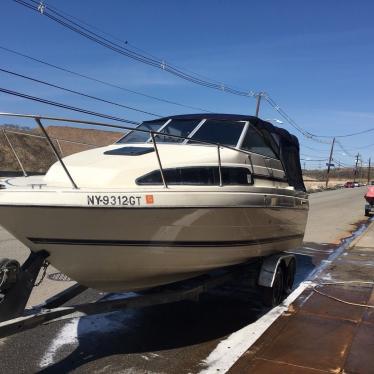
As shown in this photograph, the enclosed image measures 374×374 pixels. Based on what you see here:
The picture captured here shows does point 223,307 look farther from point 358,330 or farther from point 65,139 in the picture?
point 65,139

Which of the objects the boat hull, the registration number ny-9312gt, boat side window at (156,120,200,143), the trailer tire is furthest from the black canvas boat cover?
the trailer tire

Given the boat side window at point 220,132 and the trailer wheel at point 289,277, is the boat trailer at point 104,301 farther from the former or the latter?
the boat side window at point 220,132

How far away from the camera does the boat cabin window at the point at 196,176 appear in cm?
496

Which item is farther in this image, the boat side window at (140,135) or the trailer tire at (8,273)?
the boat side window at (140,135)

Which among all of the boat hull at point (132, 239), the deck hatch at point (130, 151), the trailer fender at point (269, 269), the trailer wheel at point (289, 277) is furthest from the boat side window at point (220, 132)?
the trailer wheel at point (289, 277)

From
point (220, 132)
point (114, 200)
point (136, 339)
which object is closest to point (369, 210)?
point (220, 132)

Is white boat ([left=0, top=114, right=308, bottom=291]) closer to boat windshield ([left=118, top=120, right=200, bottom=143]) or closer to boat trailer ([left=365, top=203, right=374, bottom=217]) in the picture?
boat windshield ([left=118, top=120, right=200, bottom=143])

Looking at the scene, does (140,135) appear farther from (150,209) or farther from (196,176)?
(150,209)

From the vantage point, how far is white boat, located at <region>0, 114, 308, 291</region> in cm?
452

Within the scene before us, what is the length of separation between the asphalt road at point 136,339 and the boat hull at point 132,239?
572 mm

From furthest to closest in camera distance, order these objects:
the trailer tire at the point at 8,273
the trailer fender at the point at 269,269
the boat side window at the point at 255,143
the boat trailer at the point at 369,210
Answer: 1. the boat trailer at the point at 369,210
2. the boat side window at the point at 255,143
3. the trailer fender at the point at 269,269
4. the trailer tire at the point at 8,273

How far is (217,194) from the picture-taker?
5137 mm

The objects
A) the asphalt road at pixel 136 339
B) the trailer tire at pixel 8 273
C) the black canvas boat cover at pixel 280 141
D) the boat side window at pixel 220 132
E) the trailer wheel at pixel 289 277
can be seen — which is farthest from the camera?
the trailer wheel at pixel 289 277

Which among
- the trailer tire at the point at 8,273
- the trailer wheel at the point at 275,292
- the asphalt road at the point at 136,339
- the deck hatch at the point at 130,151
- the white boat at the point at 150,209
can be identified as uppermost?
the deck hatch at the point at 130,151
